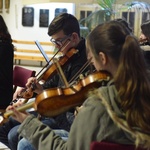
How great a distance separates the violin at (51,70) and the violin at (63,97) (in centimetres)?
58

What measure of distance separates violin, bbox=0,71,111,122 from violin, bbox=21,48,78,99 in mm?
583

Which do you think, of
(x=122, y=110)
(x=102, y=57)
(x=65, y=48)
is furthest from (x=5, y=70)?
(x=122, y=110)

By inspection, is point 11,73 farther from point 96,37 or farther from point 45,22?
point 45,22

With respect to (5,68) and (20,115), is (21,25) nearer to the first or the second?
(5,68)

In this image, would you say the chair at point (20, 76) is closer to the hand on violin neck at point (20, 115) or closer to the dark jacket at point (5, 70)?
the dark jacket at point (5, 70)

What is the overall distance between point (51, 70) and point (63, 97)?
721mm

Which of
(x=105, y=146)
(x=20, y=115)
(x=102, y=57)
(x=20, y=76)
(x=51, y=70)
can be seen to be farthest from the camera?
(x=20, y=76)

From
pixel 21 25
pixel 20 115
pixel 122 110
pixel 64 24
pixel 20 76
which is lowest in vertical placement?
pixel 20 76

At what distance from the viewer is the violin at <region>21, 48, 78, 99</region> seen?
2.01 meters

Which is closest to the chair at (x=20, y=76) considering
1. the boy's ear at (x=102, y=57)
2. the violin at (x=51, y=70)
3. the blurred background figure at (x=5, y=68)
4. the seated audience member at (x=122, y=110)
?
the blurred background figure at (x=5, y=68)

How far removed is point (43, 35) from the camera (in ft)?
17.5

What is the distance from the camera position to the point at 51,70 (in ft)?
6.94

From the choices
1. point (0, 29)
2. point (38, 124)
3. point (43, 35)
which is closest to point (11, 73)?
point (0, 29)

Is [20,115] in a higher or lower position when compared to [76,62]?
lower
